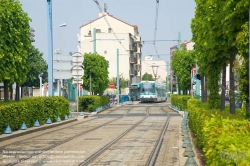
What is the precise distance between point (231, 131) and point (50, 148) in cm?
827

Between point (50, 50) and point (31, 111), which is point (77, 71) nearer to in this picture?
point (50, 50)

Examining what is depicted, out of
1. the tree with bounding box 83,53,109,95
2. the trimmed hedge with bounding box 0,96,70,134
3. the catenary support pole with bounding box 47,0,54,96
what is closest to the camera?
the trimmed hedge with bounding box 0,96,70,134

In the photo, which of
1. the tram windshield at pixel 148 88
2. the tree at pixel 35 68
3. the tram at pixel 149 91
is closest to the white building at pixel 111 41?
the tram at pixel 149 91

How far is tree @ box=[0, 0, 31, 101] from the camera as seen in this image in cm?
2003

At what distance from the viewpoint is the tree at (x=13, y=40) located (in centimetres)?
2003

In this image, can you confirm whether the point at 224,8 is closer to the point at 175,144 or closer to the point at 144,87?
the point at 175,144

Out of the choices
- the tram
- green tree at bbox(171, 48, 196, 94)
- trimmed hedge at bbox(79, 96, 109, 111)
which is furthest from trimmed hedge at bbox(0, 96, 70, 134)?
the tram

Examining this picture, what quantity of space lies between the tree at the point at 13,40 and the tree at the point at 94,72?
25364mm

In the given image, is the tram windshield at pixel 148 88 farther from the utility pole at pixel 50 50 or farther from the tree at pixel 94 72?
the utility pole at pixel 50 50

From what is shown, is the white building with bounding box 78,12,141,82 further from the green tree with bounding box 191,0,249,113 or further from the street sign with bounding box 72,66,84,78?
the green tree with bounding box 191,0,249,113

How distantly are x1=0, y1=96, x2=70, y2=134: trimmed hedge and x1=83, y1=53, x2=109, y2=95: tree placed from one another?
16.8 m

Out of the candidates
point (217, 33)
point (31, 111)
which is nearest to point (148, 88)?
point (31, 111)

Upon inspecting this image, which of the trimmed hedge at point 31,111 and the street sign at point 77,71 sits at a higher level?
the street sign at point 77,71

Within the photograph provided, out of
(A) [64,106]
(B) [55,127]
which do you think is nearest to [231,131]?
(B) [55,127]
